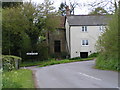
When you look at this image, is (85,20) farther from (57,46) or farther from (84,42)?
(57,46)

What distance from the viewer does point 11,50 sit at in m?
44.9

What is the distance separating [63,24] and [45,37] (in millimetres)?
7495

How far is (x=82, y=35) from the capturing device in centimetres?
4853

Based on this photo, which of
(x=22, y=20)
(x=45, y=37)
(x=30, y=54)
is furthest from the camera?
(x=45, y=37)

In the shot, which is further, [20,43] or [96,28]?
[96,28]

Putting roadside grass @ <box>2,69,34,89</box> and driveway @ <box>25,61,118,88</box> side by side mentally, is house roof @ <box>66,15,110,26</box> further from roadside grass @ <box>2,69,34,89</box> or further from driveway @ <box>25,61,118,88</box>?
roadside grass @ <box>2,69,34,89</box>

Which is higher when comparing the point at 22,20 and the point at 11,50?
the point at 22,20

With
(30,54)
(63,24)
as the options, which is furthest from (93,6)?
(63,24)

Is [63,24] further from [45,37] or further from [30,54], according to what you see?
[30,54]

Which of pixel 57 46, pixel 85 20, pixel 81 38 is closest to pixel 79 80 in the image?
pixel 81 38

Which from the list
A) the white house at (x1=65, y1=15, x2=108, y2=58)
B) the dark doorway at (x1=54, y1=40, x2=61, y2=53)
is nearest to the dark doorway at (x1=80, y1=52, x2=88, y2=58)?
the white house at (x1=65, y1=15, x2=108, y2=58)

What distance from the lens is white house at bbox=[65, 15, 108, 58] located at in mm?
47812

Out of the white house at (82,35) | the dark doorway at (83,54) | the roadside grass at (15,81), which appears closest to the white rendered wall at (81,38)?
the white house at (82,35)

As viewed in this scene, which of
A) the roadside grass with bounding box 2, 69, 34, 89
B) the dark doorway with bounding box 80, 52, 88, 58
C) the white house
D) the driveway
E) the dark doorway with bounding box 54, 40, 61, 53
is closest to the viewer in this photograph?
the roadside grass with bounding box 2, 69, 34, 89
